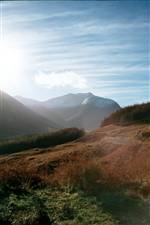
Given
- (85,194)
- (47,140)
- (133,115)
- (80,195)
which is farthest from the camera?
(47,140)

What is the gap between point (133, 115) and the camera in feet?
117

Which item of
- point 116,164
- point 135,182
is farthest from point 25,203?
point 116,164

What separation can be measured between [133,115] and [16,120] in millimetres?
137886

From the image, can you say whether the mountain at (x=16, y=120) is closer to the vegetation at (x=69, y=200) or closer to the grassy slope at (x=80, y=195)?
the grassy slope at (x=80, y=195)

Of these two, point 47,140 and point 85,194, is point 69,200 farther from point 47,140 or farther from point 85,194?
point 47,140

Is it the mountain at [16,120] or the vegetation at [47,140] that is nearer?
the vegetation at [47,140]

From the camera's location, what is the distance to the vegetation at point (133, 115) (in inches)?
1361

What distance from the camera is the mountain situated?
521 feet

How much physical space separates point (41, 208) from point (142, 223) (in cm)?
284

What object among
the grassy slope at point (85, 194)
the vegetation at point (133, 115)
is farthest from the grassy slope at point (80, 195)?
the vegetation at point (133, 115)

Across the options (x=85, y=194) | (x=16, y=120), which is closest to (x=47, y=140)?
(x=85, y=194)

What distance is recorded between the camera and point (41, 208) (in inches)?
389

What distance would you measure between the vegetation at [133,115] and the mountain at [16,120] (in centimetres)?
11493

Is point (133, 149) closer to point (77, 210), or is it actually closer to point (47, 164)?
point (47, 164)
